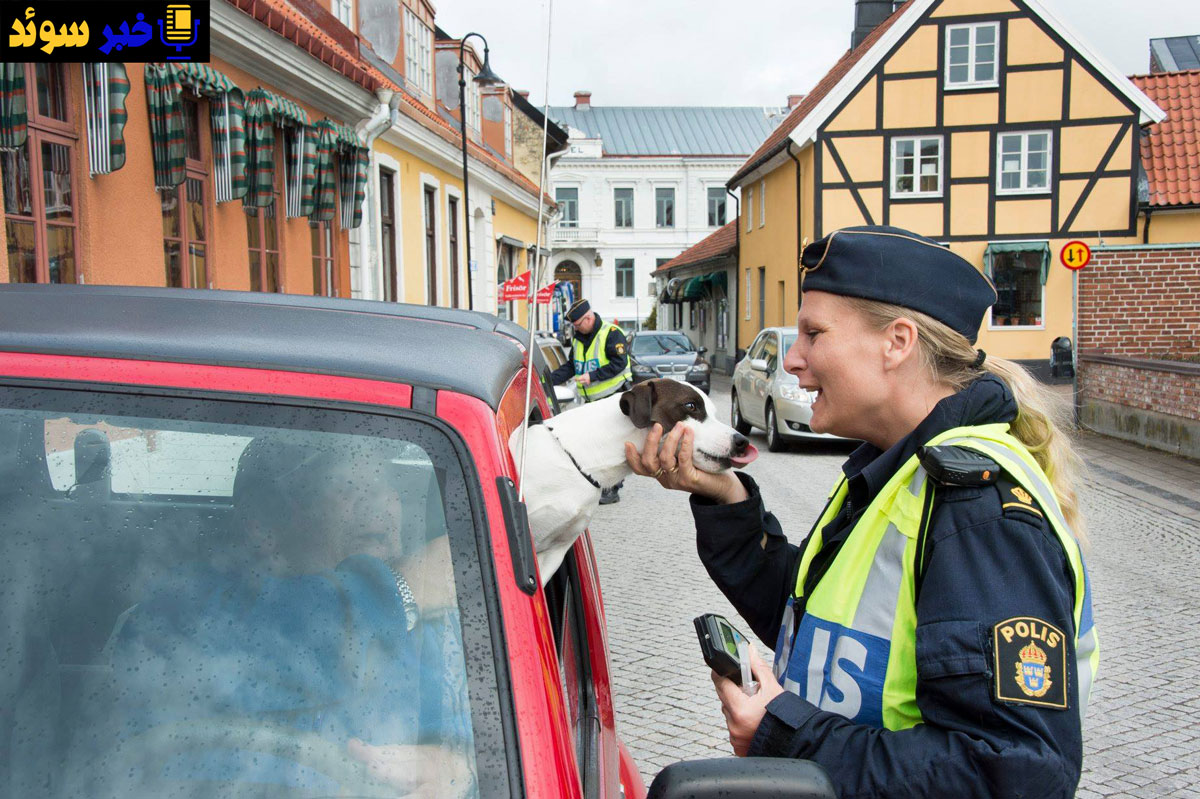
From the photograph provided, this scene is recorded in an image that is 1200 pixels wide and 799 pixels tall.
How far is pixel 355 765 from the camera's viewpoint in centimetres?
130

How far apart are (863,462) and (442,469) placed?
3.28 feet

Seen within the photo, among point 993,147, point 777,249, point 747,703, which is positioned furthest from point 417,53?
point 747,703

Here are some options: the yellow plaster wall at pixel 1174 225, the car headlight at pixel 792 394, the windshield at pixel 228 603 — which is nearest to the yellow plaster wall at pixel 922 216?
the yellow plaster wall at pixel 1174 225

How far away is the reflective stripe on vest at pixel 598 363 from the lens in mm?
11672

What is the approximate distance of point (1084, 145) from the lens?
27.5 meters

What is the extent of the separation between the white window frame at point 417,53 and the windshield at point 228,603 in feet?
70.8

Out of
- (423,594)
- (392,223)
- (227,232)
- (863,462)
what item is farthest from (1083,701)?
(392,223)

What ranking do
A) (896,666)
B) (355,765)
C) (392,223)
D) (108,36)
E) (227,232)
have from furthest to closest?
(392,223)
(227,232)
(108,36)
(896,666)
(355,765)

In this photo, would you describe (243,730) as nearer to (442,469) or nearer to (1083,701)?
(442,469)

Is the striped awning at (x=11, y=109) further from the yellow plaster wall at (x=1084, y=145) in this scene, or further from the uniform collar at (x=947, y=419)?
the yellow plaster wall at (x=1084, y=145)

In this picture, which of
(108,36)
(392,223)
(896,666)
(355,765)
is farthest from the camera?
(392,223)

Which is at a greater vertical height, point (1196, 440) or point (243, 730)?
point (243, 730)

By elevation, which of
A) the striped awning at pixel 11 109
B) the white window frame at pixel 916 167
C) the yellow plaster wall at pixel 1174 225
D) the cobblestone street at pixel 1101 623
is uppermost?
the white window frame at pixel 916 167

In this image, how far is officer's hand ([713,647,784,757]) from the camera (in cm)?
167
